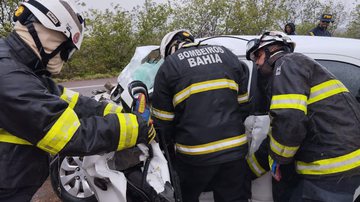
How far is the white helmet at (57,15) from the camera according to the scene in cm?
168

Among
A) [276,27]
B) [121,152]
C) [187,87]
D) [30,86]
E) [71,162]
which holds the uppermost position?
[30,86]

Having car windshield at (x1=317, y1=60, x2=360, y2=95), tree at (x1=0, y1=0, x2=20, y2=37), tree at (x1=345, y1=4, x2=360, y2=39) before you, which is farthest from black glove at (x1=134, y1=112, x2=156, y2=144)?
tree at (x1=345, y1=4, x2=360, y2=39)

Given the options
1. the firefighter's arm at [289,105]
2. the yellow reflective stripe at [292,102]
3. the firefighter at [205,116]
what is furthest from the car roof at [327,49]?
the yellow reflective stripe at [292,102]

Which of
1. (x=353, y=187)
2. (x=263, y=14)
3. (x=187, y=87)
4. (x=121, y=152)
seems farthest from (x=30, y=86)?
(x=263, y=14)

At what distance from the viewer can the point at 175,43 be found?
110 inches

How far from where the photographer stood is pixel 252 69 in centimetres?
271

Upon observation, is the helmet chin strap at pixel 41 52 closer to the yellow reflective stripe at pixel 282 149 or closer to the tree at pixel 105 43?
the yellow reflective stripe at pixel 282 149

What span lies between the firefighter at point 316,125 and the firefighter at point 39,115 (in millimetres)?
824

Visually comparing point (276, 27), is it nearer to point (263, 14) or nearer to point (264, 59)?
point (263, 14)

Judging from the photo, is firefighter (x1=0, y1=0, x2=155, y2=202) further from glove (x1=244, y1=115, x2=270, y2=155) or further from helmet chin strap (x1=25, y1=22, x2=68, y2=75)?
glove (x1=244, y1=115, x2=270, y2=155)

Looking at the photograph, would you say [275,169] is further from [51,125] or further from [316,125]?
[51,125]

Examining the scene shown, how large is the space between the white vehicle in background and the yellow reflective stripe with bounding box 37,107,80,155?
75 centimetres

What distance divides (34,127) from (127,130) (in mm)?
425

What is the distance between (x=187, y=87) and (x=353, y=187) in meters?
1.20
